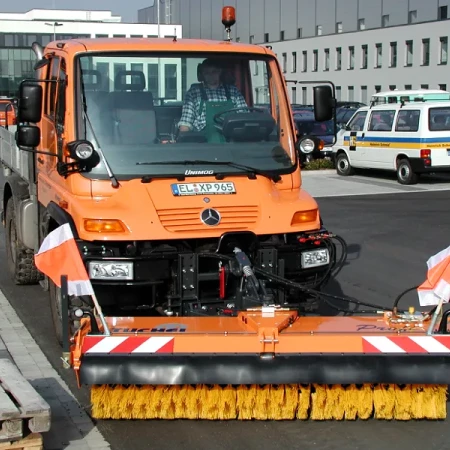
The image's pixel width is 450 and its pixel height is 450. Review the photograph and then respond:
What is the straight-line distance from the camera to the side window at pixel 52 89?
24.7ft

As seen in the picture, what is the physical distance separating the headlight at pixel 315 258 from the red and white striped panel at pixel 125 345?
164 cm

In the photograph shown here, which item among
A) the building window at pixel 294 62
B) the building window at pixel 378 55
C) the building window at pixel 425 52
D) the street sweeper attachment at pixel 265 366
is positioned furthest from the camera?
the building window at pixel 294 62

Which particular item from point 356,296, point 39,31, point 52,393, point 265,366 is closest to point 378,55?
point 39,31

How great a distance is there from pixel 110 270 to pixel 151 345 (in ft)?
3.40

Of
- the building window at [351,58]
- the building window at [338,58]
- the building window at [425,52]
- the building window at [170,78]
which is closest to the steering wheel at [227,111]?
the building window at [170,78]

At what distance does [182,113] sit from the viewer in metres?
7.22

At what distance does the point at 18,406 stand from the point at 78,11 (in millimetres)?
80209

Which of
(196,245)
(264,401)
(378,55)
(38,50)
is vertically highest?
(378,55)

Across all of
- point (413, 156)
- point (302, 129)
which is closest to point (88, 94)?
point (413, 156)

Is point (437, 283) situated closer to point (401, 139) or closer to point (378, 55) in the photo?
point (401, 139)

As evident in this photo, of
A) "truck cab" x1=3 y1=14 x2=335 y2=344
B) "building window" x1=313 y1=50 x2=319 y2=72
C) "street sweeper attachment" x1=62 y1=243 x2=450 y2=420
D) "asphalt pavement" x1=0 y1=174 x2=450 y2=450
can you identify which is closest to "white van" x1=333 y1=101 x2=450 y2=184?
"asphalt pavement" x1=0 y1=174 x2=450 y2=450

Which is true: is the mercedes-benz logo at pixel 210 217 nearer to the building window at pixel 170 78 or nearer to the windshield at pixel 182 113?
the windshield at pixel 182 113

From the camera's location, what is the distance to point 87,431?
560 cm

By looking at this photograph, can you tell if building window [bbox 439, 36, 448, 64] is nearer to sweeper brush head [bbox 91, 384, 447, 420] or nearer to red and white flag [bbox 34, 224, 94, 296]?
sweeper brush head [bbox 91, 384, 447, 420]
